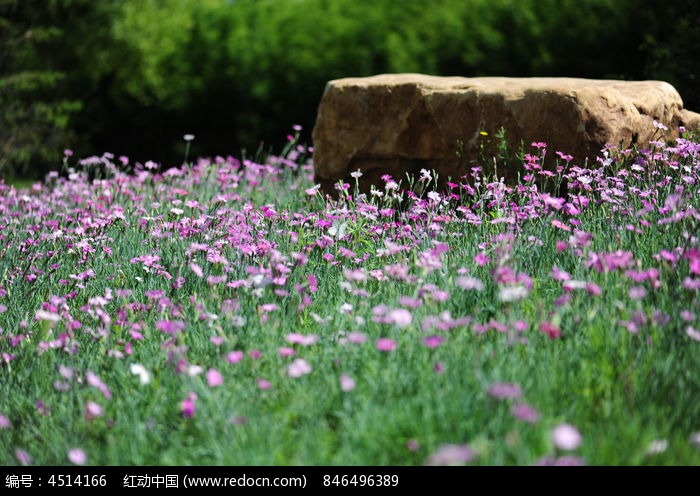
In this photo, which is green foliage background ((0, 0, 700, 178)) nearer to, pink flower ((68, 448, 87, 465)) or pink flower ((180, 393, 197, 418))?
pink flower ((180, 393, 197, 418))

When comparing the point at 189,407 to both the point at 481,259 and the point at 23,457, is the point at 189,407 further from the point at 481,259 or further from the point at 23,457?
the point at 481,259

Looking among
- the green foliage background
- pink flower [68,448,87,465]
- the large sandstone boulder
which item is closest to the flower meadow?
pink flower [68,448,87,465]

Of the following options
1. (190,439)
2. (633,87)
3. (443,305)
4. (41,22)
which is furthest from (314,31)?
(190,439)

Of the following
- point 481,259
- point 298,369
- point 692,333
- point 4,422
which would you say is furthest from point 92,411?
point 692,333

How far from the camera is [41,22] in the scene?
1265cm

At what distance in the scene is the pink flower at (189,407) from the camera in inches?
108

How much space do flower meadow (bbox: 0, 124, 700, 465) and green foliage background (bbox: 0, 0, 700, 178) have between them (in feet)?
17.5

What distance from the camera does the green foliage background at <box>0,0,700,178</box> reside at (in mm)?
10680

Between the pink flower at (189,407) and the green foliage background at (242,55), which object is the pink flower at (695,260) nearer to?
the pink flower at (189,407)

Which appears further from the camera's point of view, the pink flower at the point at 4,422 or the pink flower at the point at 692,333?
the pink flower at the point at 4,422

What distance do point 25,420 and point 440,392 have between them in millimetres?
1670

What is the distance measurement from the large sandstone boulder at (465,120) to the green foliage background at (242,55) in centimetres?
307

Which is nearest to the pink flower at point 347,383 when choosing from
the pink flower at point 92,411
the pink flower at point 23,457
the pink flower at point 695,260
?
the pink flower at point 92,411

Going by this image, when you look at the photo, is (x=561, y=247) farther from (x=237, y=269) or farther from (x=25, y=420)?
(x=25, y=420)
